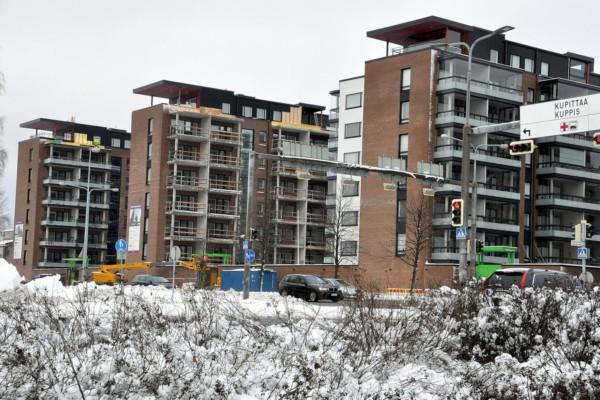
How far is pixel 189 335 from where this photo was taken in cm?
1043

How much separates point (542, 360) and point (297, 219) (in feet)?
268

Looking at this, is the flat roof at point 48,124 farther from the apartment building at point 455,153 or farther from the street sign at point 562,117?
the street sign at point 562,117

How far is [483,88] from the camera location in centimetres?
6819

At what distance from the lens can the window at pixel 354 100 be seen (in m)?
75.5

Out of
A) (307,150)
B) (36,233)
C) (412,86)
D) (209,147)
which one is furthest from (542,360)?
(36,233)

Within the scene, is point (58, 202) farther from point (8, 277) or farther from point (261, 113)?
point (8, 277)

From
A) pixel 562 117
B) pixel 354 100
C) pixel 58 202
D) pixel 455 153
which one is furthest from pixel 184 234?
pixel 562 117

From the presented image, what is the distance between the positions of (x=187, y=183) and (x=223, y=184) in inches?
168

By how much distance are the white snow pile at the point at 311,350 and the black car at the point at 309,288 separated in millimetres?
29475

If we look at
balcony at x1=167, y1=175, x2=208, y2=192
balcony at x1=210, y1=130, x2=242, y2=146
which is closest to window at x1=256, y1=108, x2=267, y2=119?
balcony at x1=210, y1=130, x2=242, y2=146

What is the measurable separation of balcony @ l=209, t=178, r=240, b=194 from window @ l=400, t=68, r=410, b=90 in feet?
85.1

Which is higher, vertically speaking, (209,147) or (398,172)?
(209,147)

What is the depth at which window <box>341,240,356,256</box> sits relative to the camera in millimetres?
73500

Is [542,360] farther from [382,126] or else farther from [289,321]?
[382,126]
